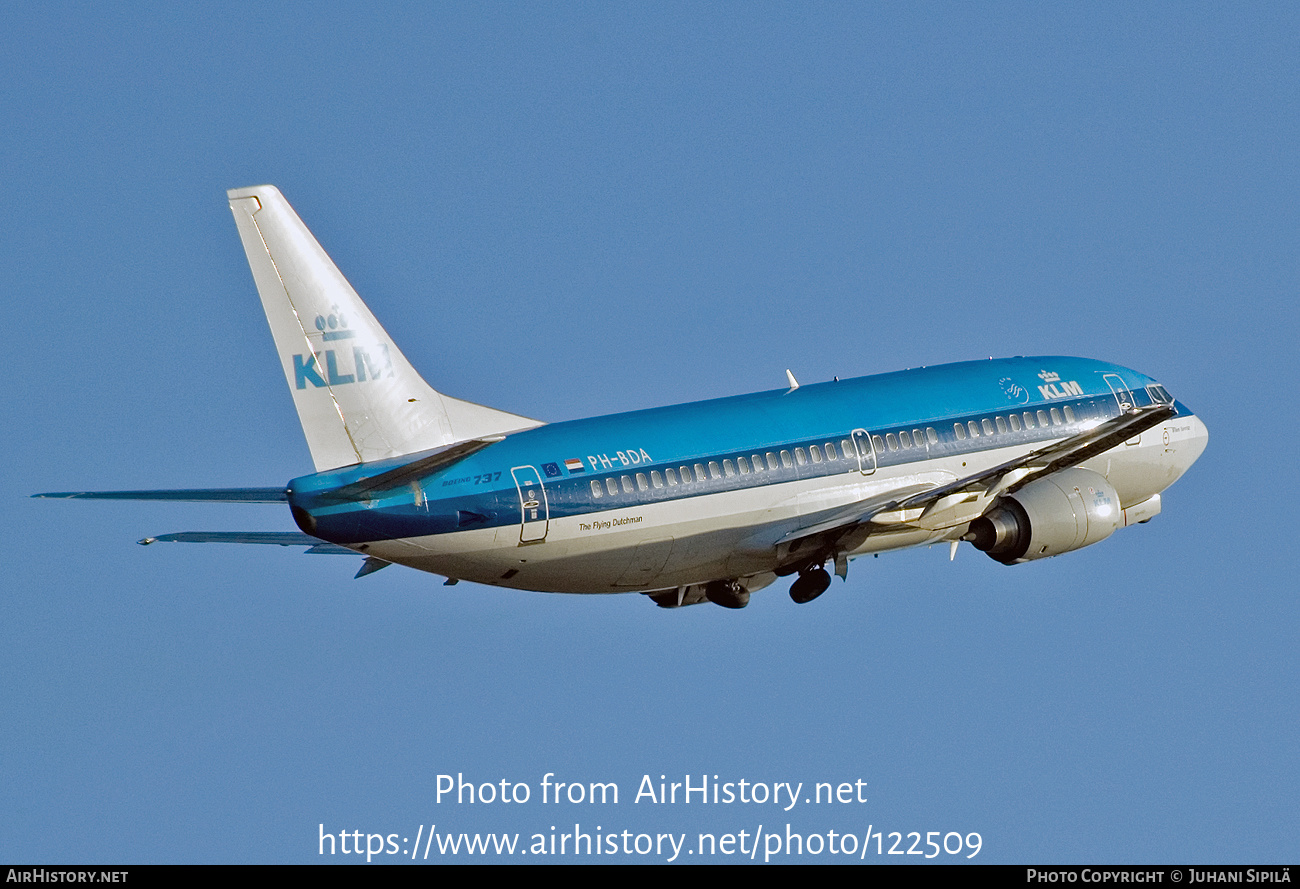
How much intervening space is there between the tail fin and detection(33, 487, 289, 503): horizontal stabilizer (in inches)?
44.6

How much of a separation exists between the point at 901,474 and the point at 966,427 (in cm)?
245

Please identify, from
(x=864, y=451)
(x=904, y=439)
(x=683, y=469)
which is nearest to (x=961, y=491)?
(x=904, y=439)

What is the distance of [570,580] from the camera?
50.9m

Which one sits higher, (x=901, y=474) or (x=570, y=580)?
(x=901, y=474)

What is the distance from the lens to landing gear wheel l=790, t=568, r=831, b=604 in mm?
54562

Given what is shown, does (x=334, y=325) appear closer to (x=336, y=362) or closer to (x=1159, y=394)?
(x=336, y=362)

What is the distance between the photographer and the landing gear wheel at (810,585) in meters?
54.6

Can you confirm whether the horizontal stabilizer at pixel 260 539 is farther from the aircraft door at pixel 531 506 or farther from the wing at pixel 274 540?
the aircraft door at pixel 531 506

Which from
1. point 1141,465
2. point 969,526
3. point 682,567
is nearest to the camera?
point 682,567

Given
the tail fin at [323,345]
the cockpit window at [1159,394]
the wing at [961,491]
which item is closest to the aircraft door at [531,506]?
the tail fin at [323,345]

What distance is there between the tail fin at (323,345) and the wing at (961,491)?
33.2 feet

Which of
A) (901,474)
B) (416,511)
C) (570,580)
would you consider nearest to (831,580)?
(901,474)

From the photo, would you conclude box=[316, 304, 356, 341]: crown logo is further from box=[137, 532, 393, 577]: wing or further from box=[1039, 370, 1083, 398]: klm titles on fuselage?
box=[1039, 370, 1083, 398]: klm titles on fuselage
